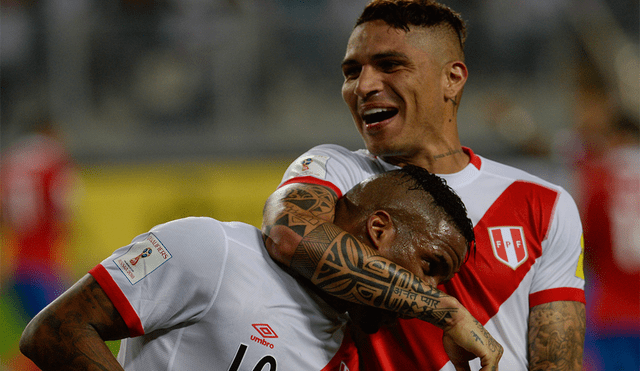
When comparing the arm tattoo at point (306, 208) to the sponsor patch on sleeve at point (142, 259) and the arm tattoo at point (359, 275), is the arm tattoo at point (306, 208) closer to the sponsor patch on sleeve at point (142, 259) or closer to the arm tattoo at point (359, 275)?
the arm tattoo at point (359, 275)

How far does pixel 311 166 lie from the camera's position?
7.82 ft

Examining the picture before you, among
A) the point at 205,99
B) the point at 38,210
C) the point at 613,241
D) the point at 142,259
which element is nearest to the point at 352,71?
the point at 142,259

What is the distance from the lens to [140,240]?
179 centimetres

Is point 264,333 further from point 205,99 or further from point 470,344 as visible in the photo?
point 205,99

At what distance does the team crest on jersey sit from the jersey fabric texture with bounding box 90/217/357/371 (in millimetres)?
832

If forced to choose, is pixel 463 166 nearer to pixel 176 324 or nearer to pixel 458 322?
pixel 458 322

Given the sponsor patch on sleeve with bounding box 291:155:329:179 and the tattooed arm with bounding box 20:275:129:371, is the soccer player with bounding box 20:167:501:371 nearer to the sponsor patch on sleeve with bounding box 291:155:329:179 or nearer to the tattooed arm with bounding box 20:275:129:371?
the tattooed arm with bounding box 20:275:129:371

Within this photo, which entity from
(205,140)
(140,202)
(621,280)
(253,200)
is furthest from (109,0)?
(621,280)

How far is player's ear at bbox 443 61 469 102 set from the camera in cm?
275

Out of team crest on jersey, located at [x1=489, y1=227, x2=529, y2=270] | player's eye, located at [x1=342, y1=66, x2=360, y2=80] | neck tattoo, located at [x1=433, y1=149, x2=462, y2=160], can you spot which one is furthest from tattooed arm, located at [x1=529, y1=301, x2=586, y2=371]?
player's eye, located at [x1=342, y1=66, x2=360, y2=80]

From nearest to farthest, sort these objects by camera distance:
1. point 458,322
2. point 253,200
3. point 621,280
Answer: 1. point 458,322
2. point 621,280
3. point 253,200

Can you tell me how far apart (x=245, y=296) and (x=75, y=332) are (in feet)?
1.57

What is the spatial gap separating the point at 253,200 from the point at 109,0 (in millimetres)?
4405

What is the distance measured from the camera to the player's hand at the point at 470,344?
73.8 inches
